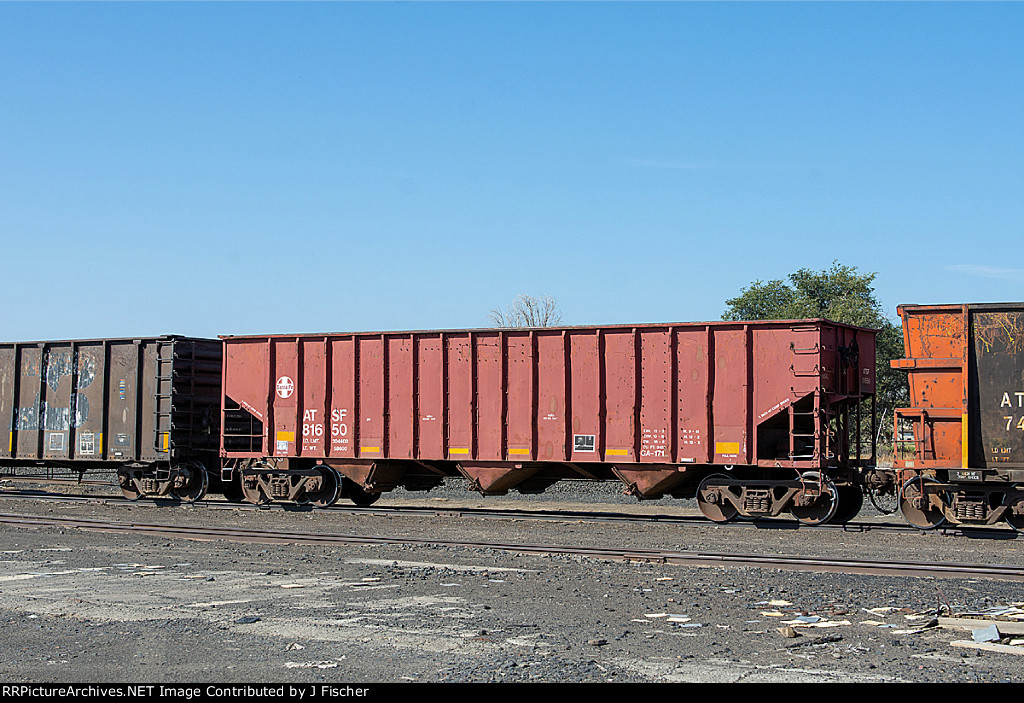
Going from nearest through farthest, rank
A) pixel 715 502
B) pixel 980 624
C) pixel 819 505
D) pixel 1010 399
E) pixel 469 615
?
1. pixel 980 624
2. pixel 469 615
3. pixel 1010 399
4. pixel 819 505
5. pixel 715 502

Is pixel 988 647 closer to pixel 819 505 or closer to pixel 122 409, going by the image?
pixel 819 505

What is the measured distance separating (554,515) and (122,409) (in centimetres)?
968

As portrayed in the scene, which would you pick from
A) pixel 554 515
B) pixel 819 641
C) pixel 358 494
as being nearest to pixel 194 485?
pixel 358 494

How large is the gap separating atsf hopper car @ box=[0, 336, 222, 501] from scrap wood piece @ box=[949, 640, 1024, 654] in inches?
645

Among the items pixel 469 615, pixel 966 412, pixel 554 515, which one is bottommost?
pixel 554 515

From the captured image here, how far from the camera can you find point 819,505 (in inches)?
605

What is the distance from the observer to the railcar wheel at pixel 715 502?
15812 millimetres

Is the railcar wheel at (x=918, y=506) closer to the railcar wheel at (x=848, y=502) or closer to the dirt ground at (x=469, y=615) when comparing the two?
the dirt ground at (x=469, y=615)

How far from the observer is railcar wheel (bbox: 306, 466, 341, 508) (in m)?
18.7

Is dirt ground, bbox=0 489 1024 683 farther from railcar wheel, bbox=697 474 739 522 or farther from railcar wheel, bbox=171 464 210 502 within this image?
railcar wheel, bbox=171 464 210 502

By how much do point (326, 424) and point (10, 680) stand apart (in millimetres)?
12535

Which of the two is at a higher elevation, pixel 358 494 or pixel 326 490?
pixel 326 490

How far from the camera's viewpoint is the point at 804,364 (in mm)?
15258
